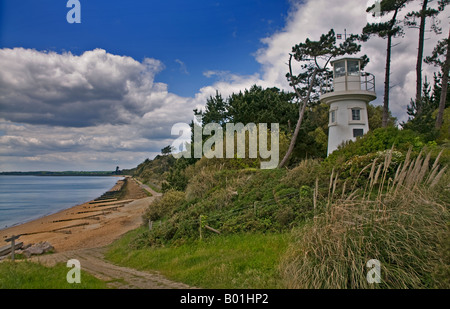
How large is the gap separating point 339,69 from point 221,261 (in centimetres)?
1655

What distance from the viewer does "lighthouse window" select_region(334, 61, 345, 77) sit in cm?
2002

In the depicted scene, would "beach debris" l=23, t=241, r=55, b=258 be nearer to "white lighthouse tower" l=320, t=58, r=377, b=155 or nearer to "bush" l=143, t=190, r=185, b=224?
"bush" l=143, t=190, r=185, b=224

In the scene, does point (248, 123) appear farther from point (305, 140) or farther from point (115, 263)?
point (115, 263)

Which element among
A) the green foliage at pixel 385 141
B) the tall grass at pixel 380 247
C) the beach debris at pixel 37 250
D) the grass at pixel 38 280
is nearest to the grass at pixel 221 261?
the tall grass at pixel 380 247

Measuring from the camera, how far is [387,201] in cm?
526

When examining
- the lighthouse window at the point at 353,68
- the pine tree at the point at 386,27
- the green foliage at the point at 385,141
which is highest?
the pine tree at the point at 386,27

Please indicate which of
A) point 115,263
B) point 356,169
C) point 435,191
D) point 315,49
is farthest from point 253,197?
point 315,49

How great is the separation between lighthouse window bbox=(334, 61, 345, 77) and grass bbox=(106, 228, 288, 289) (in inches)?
569

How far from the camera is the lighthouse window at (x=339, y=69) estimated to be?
20.0m

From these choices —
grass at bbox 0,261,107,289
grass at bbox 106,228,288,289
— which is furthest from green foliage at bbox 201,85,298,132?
grass at bbox 0,261,107,289

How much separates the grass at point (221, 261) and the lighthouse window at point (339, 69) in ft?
47.4

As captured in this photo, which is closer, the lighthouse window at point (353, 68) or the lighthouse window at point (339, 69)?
the lighthouse window at point (353, 68)

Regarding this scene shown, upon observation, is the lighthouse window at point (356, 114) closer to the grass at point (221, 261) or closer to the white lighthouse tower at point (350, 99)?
the white lighthouse tower at point (350, 99)

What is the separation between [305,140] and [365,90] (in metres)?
5.12
